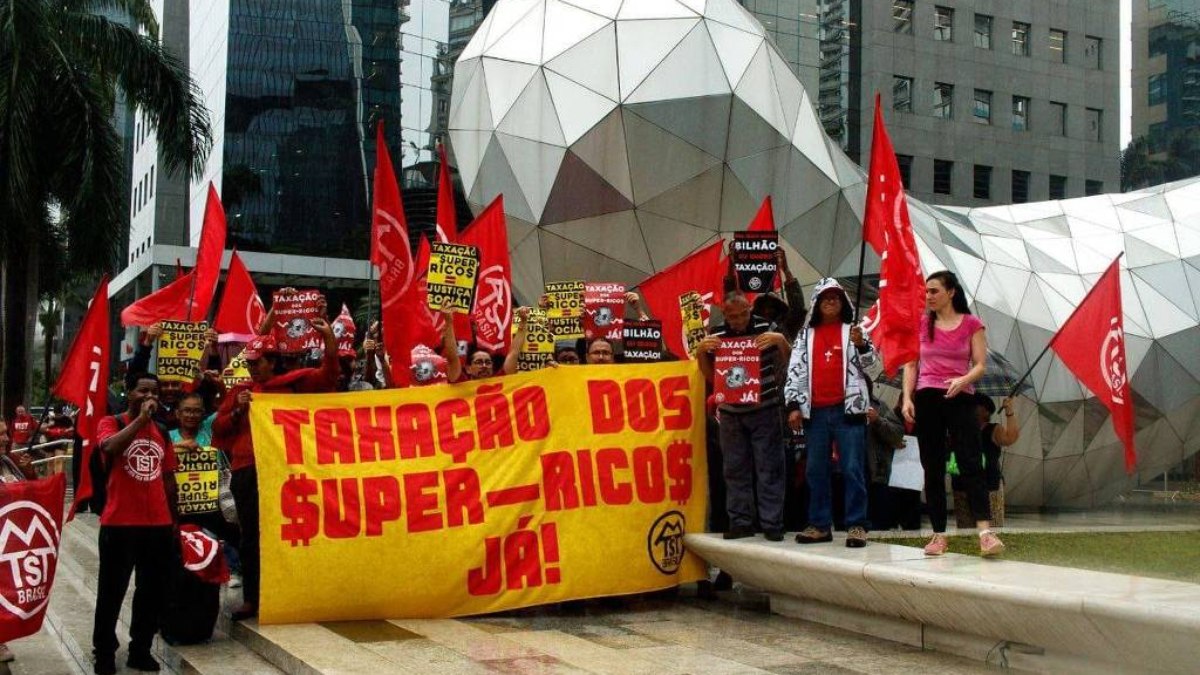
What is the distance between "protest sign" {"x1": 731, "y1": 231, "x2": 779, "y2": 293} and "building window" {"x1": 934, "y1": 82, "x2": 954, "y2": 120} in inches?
1575

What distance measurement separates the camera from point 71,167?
24594 mm

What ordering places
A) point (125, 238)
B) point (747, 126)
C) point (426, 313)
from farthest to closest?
point (125, 238)
point (747, 126)
point (426, 313)

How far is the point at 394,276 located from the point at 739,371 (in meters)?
3.73

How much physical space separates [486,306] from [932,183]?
37.9 meters

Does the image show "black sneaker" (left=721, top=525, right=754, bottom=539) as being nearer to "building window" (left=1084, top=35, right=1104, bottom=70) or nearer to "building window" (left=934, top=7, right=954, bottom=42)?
"building window" (left=934, top=7, right=954, bottom=42)

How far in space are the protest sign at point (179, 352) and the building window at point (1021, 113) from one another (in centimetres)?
4440

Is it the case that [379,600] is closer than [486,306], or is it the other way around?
[379,600]

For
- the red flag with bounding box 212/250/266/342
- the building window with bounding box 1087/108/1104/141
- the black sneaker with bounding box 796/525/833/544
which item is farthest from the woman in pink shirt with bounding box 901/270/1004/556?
the building window with bounding box 1087/108/1104/141

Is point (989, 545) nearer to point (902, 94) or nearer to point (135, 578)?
point (135, 578)

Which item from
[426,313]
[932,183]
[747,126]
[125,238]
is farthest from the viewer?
[932,183]

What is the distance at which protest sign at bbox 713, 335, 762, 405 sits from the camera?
8.43 meters

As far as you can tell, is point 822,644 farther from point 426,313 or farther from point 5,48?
point 5,48

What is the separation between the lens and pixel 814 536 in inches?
325

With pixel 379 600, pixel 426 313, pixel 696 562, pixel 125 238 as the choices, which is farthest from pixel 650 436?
pixel 125 238
